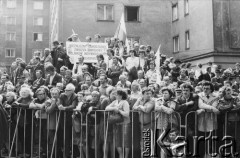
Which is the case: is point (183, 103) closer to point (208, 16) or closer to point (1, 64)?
point (208, 16)

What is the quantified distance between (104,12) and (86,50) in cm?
1637

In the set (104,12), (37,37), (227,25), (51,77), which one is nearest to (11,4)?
(37,37)

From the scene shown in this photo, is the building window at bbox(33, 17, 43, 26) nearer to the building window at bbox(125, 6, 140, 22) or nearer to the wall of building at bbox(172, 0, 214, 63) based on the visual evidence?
the building window at bbox(125, 6, 140, 22)

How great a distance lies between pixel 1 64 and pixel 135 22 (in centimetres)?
3168

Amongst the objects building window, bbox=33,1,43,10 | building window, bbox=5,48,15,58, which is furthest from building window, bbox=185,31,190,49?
building window, bbox=33,1,43,10

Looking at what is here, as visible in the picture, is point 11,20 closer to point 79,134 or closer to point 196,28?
point 196,28

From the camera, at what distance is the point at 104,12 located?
3069 cm

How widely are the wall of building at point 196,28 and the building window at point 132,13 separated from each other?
351 centimetres

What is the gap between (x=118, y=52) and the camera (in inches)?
605

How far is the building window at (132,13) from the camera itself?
31.5 meters

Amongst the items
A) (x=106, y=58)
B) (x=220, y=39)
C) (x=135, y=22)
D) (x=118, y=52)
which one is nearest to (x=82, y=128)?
(x=106, y=58)

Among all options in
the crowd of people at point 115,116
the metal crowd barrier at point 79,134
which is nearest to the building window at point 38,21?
the crowd of people at point 115,116

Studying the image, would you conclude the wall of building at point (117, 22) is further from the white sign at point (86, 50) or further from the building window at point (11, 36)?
the building window at point (11, 36)

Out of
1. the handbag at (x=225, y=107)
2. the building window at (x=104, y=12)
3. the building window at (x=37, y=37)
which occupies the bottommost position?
the handbag at (x=225, y=107)
